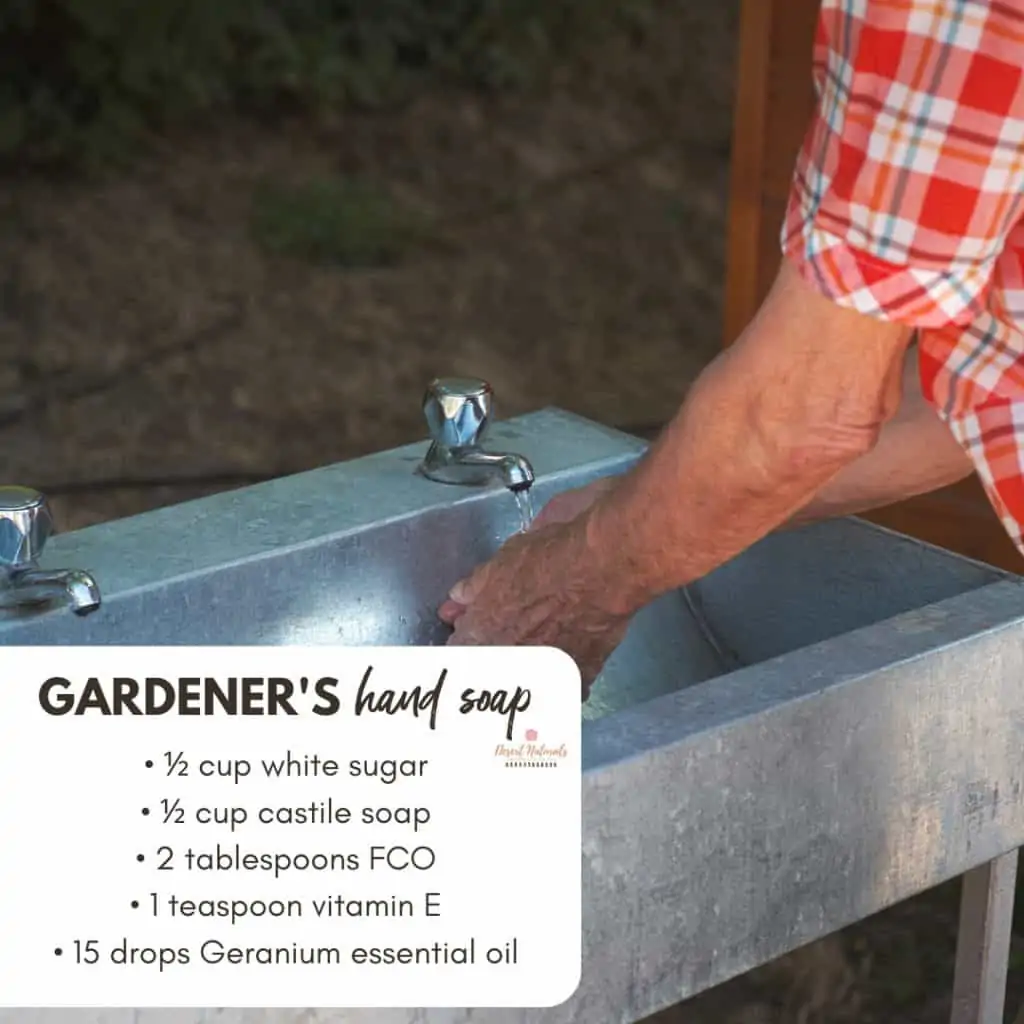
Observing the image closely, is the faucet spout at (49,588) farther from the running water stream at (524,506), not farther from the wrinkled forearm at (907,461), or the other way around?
the wrinkled forearm at (907,461)

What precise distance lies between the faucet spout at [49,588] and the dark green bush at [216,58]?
12.7 ft

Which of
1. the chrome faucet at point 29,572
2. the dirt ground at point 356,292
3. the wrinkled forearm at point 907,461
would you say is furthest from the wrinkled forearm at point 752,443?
the dirt ground at point 356,292

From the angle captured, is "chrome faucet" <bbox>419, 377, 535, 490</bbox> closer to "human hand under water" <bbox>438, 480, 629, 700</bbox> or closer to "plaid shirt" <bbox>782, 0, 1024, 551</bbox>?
"human hand under water" <bbox>438, 480, 629, 700</bbox>

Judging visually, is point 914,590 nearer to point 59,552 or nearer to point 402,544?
point 402,544

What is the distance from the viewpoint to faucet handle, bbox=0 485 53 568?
1.24 metres

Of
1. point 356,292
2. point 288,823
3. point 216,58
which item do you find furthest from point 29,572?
point 216,58

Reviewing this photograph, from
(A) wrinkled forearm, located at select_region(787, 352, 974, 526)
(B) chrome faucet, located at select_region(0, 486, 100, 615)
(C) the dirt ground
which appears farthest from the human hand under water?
(C) the dirt ground

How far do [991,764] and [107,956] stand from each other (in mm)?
585

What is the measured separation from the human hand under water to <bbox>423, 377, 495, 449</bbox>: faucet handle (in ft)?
0.33

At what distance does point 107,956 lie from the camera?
1.03m

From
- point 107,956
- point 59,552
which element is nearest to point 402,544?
point 59,552

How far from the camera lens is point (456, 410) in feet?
4.87

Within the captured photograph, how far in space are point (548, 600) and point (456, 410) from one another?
0.21m

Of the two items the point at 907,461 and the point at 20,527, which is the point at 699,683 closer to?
the point at 907,461
